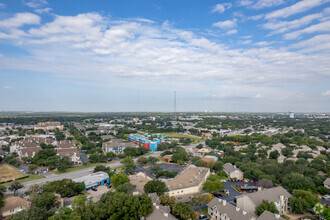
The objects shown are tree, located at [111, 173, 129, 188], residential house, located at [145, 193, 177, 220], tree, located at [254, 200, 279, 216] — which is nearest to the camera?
residential house, located at [145, 193, 177, 220]

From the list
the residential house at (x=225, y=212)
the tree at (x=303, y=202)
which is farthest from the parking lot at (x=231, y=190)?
the tree at (x=303, y=202)

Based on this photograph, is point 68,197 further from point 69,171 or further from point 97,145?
point 97,145

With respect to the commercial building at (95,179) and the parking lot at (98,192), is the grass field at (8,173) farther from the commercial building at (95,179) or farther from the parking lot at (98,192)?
the parking lot at (98,192)

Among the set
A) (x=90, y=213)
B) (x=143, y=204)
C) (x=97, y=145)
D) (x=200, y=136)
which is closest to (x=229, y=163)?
(x=143, y=204)

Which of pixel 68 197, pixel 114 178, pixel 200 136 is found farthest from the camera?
pixel 200 136

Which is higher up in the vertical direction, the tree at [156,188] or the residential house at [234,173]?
the tree at [156,188]

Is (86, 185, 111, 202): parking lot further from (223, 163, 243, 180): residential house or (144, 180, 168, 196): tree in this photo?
(223, 163, 243, 180): residential house

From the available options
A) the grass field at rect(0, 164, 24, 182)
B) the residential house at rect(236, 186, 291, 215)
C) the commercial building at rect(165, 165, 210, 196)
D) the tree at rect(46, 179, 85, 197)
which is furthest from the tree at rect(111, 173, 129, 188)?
the grass field at rect(0, 164, 24, 182)
